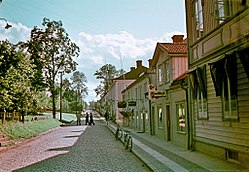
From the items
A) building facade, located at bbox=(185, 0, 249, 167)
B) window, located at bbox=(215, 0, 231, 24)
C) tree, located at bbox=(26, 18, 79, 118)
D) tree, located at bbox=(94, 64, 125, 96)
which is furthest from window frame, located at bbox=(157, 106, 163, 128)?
tree, located at bbox=(94, 64, 125, 96)

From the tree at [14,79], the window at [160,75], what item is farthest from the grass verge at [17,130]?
the window at [160,75]

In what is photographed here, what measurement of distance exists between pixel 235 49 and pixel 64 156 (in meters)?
8.74

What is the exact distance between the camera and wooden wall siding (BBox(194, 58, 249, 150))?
9.99 metres

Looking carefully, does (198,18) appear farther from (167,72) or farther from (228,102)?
(167,72)

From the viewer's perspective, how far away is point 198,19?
47.2 feet

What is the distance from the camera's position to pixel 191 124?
15.5 m

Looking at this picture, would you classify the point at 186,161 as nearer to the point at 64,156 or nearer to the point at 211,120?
the point at 211,120

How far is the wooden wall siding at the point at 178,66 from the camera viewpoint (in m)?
19.4

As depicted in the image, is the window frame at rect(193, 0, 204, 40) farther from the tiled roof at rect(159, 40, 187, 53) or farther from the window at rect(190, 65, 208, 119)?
the tiled roof at rect(159, 40, 187, 53)

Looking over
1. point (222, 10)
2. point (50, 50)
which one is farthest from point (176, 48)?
point (50, 50)

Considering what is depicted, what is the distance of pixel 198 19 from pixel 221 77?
4206mm

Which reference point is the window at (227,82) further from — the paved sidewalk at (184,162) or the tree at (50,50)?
the tree at (50,50)

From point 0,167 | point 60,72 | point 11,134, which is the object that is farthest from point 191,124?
point 60,72

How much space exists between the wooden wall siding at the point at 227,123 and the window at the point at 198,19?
1.91 metres
